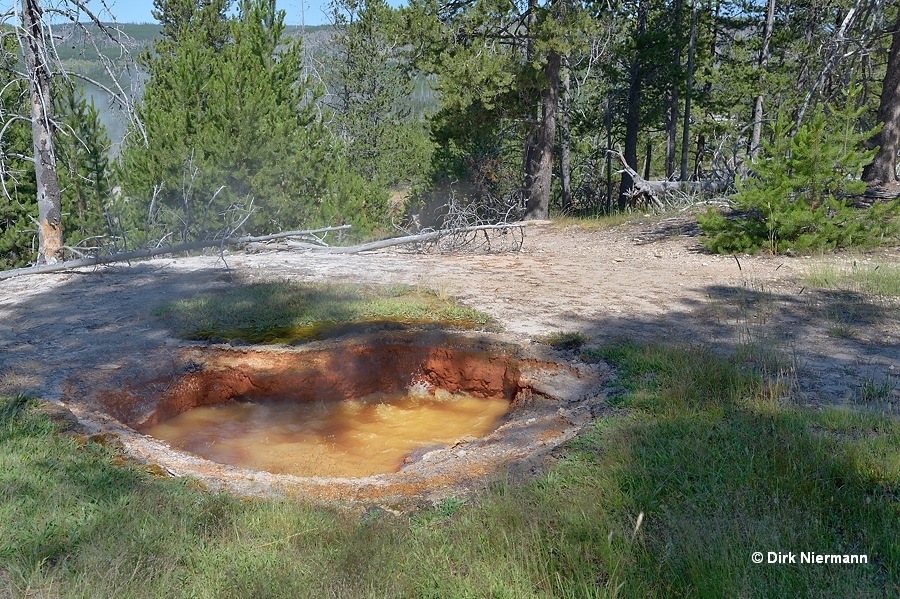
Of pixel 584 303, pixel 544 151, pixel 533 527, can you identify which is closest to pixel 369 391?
pixel 584 303

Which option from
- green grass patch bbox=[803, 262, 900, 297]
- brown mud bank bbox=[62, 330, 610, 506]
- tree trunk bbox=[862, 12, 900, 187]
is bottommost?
brown mud bank bbox=[62, 330, 610, 506]

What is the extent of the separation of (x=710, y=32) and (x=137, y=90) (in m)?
19.6

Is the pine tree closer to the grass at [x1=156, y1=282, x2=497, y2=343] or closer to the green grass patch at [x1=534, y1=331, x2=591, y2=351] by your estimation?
the grass at [x1=156, y1=282, x2=497, y2=343]

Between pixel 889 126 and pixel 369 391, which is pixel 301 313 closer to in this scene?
pixel 369 391

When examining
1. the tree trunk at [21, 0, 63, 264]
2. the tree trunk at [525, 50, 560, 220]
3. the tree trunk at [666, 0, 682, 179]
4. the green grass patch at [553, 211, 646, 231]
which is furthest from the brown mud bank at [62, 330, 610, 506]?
the tree trunk at [666, 0, 682, 179]

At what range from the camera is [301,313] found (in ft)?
22.7

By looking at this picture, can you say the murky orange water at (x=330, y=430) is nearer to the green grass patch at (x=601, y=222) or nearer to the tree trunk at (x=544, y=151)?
the green grass patch at (x=601, y=222)

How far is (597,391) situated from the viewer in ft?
16.2

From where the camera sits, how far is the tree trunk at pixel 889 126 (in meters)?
11.8

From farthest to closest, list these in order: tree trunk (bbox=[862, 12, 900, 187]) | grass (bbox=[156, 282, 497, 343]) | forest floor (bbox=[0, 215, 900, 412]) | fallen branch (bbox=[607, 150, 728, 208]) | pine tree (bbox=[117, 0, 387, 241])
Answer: fallen branch (bbox=[607, 150, 728, 208])
pine tree (bbox=[117, 0, 387, 241])
tree trunk (bbox=[862, 12, 900, 187])
grass (bbox=[156, 282, 497, 343])
forest floor (bbox=[0, 215, 900, 412])

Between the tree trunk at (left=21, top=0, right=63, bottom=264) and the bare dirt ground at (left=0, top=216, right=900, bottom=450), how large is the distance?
0.79 m

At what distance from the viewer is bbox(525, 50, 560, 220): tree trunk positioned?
51.1ft

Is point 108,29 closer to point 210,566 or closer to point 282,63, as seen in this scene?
point 282,63

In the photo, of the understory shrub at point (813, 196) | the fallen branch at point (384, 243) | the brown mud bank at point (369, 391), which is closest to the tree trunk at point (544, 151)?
the fallen branch at point (384, 243)
